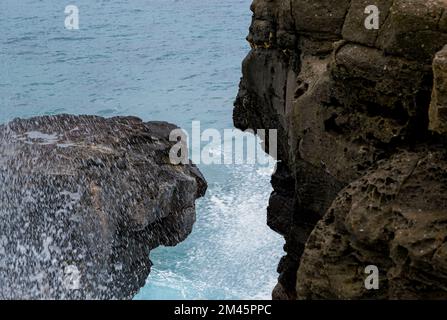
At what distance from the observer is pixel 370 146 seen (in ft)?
18.7

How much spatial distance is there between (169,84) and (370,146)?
90.2 feet

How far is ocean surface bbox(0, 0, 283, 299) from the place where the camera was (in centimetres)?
1372

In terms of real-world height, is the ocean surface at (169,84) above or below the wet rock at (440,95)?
below

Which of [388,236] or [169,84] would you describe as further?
[169,84]

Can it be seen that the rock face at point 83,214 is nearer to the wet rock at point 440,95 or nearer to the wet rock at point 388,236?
the wet rock at point 388,236

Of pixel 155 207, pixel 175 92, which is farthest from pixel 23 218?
pixel 175 92

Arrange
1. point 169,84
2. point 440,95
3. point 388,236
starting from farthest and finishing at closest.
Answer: point 169,84 → point 388,236 → point 440,95

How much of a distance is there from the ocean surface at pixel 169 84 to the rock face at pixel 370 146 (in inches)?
233

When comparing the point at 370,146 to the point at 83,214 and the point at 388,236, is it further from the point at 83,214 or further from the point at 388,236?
the point at 83,214

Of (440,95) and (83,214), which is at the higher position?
(440,95)

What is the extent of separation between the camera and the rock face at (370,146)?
4691 mm

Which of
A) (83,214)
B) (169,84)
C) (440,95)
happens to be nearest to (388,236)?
(440,95)

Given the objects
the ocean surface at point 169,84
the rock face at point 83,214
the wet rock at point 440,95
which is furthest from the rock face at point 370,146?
the ocean surface at point 169,84

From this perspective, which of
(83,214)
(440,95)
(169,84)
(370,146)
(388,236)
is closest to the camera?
(440,95)
